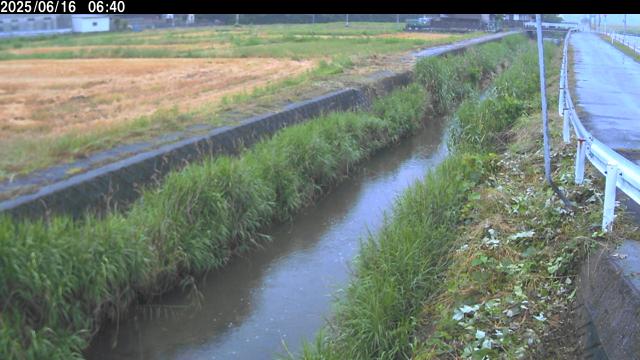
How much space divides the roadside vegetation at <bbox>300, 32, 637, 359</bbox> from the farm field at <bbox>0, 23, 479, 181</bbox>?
373cm

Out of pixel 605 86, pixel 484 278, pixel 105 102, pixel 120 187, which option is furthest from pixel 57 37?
pixel 484 278

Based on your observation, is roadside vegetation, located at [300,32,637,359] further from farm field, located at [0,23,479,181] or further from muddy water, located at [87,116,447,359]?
farm field, located at [0,23,479,181]

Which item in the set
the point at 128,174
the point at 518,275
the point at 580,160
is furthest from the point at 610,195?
the point at 128,174

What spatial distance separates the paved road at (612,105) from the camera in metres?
8.37

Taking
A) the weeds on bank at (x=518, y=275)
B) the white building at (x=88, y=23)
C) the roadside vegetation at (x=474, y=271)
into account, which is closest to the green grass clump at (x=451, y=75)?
the roadside vegetation at (x=474, y=271)

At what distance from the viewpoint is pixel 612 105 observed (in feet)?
40.1

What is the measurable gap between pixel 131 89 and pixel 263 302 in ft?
44.9

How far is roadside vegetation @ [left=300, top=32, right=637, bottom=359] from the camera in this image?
3875 millimetres

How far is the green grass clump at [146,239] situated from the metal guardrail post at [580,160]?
11.8 ft

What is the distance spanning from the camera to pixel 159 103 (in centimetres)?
1527

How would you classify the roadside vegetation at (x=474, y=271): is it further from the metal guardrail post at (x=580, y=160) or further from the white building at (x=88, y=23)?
the white building at (x=88, y=23)
